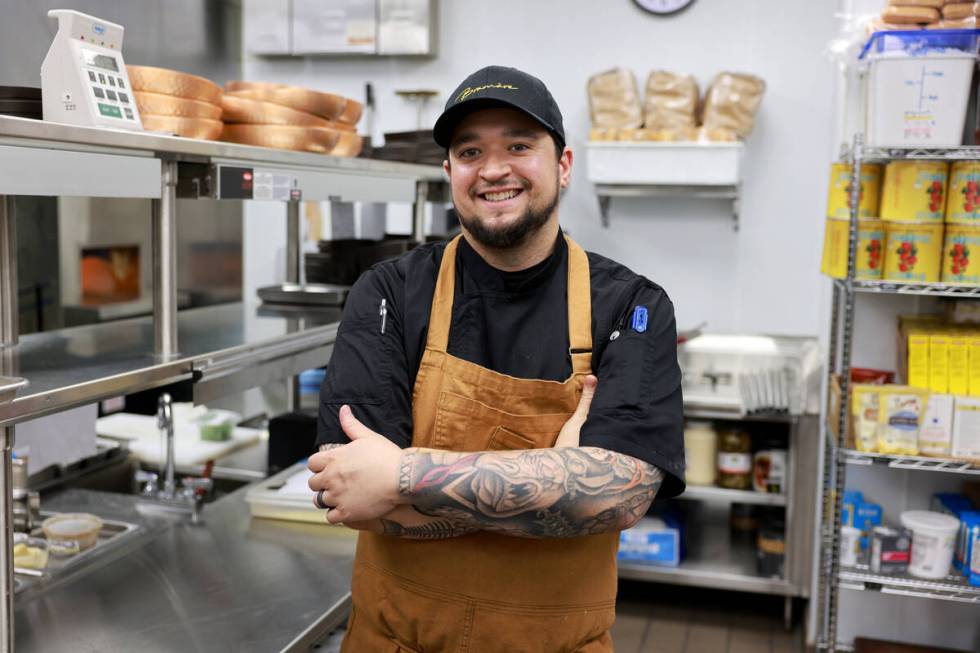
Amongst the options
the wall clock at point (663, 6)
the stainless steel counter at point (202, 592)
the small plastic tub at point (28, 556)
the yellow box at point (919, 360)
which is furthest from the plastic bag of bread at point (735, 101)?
the small plastic tub at point (28, 556)

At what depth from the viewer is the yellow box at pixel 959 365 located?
9.64 ft

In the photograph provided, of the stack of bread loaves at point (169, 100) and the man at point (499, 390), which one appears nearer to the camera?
the man at point (499, 390)

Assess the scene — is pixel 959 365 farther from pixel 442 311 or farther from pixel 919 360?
pixel 442 311

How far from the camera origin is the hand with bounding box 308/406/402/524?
1459 mm

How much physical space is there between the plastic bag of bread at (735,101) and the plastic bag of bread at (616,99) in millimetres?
310

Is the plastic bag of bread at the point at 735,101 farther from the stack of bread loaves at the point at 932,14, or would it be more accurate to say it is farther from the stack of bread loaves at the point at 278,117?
the stack of bread loaves at the point at 278,117

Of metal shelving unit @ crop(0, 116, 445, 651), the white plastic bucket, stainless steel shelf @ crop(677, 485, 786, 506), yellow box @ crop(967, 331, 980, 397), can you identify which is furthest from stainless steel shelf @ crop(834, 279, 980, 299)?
metal shelving unit @ crop(0, 116, 445, 651)

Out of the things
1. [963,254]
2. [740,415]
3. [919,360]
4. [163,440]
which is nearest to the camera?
[963,254]

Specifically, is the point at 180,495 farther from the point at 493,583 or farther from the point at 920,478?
the point at 920,478

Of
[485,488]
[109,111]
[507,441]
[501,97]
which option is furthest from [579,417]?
[109,111]

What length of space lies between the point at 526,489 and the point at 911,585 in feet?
6.83

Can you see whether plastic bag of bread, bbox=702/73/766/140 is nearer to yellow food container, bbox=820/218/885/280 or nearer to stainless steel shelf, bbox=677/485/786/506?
yellow food container, bbox=820/218/885/280

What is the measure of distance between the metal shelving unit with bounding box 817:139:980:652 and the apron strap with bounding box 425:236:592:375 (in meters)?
1.61

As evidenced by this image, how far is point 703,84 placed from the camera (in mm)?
4219
